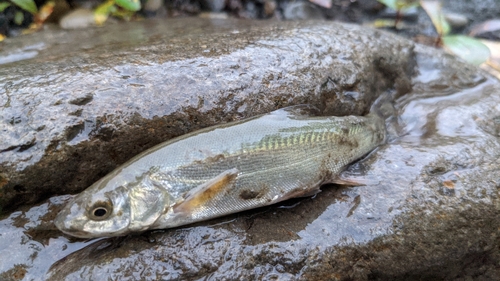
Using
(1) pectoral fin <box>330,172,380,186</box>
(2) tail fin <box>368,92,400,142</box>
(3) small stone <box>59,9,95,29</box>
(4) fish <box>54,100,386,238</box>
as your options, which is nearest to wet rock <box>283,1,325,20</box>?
(2) tail fin <box>368,92,400,142</box>

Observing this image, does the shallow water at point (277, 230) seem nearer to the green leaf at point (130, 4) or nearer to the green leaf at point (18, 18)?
the green leaf at point (130, 4)

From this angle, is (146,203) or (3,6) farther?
(3,6)

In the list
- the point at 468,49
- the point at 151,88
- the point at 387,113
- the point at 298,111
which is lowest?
the point at 387,113

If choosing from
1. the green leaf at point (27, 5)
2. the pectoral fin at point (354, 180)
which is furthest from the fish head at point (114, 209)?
the green leaf at point (27, 5)

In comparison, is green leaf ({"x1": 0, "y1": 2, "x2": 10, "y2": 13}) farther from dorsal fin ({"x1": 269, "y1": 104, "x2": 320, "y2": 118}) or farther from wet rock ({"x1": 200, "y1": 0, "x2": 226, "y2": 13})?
dorsal fin ({"x1": 269, "y1": 104, "x2": 320, "y2": 118})

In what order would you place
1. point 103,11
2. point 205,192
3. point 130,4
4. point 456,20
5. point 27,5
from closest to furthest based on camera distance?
1. point 205,192
2. point 27,5
3. point 130,4
4. point 103,11
5. point 456,20

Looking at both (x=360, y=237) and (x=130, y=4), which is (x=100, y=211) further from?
(x=130, y=4)

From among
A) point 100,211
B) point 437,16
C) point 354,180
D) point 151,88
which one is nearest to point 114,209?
point 100,211
